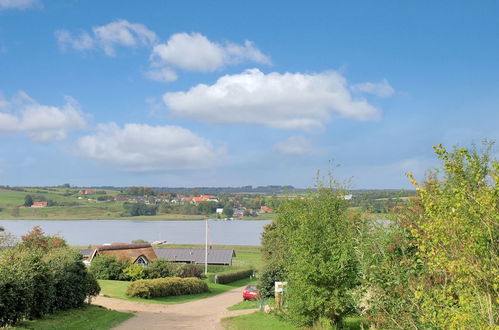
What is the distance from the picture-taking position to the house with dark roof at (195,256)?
70.5 m

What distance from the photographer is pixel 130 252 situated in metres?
56.9

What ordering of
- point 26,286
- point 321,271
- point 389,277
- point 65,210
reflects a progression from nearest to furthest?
point 389,277, point 321,271, point 26,286, point 65,210

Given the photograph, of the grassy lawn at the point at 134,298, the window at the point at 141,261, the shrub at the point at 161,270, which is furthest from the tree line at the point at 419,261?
the window at the point at 141,261

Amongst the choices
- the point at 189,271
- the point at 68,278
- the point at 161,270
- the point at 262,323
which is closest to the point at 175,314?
the point at 68,278

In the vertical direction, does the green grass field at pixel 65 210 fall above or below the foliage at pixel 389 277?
below

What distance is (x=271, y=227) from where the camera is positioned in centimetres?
5169

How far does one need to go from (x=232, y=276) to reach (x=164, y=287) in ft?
64.0

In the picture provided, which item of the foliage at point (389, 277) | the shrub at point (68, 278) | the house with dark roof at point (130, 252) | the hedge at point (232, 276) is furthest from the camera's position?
the hedge at point (232, 276)

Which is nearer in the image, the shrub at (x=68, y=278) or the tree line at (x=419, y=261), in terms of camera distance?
the tree line at (x=419, y=261)

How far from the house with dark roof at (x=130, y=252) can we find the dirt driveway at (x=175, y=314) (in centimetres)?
1726

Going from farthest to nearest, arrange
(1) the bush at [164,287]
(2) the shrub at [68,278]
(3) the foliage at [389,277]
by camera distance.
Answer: (1) the bush at [164,287]
(2) the shrub at [68,278]
(3) the foliage at [389,277]

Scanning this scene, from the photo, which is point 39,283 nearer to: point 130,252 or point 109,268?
point 109,268

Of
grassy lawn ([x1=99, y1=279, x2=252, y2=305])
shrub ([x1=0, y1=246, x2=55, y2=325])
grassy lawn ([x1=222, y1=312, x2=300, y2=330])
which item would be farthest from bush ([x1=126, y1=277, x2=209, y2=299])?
shrub ([x1=0, y1=246, x2=55, y2=325])

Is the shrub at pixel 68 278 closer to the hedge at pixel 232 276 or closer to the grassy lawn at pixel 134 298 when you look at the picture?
the grassy lawn at pixel 134 298
